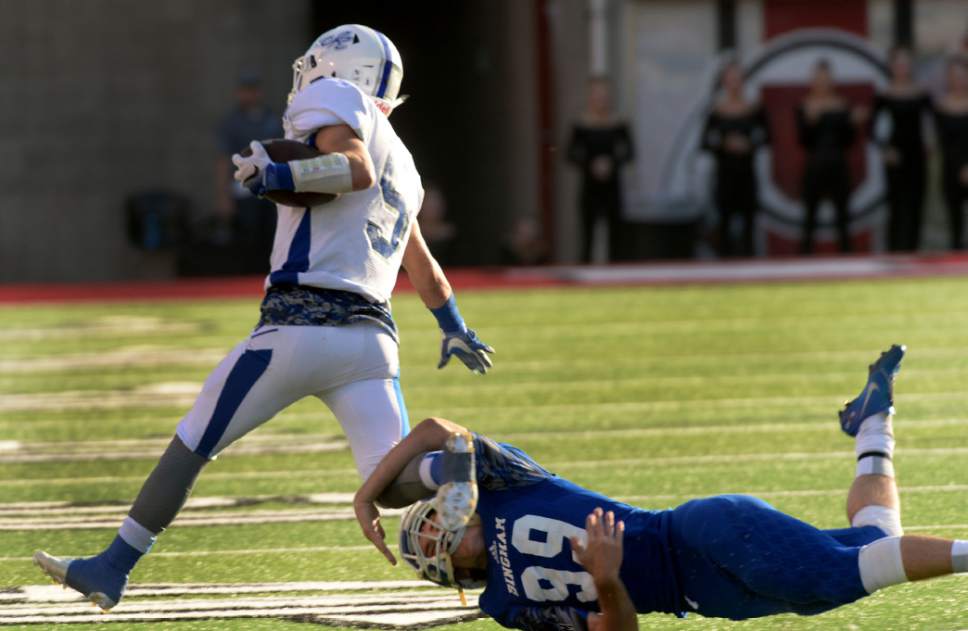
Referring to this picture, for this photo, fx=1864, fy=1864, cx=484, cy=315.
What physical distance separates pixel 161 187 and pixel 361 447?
43.6 ft

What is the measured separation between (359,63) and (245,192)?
946cm

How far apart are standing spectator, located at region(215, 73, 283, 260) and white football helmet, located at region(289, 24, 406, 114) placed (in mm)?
8554

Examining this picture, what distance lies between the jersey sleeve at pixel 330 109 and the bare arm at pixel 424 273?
0.46 metres

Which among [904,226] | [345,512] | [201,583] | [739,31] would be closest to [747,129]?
[904,226]

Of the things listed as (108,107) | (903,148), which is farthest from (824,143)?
(108,107)

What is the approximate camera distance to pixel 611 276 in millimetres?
13648

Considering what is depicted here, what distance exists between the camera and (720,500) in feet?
12.5

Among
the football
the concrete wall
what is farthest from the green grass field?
the concrete wall

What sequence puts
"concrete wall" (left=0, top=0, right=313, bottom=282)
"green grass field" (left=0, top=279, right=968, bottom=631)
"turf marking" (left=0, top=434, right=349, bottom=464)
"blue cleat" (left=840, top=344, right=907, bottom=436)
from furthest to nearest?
"concrete wall" (left=0, top=0, right=313, bottom=282), "turf marking" (left=0, top=434, right=349, bottom=464), "green grass field" (left=0, top=279, right=968, bottom=631), "blue cleat" (left=840, top=344, right=907, bottom=436)

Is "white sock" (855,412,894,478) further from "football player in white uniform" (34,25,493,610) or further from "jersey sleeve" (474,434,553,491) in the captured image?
"football player in white uniform" (34,25,493,610)

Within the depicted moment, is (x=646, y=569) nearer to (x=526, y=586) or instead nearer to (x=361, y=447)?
(x=526, y=586)

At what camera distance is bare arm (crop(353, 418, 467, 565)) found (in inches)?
156

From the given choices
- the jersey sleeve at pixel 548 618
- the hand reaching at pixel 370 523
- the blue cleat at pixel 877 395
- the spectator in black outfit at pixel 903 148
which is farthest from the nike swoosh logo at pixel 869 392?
the spectator in black outfit at pixel 903 148

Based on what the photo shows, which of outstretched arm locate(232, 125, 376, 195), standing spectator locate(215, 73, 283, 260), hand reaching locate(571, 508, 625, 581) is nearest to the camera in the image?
hand reaching locate(571, 508, 625, 581)
